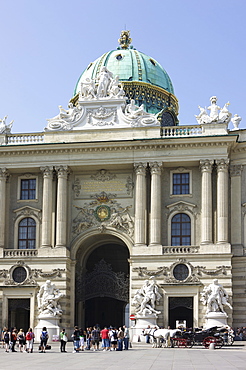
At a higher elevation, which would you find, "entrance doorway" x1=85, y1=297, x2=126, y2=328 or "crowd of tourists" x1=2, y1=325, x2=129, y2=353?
"entrance doorway" x1=85, y1=297, x2=126, y2=328

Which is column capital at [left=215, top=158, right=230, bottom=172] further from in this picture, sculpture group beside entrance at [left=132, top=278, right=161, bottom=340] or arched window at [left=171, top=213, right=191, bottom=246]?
sculpture group beside entrance at [left=132, top=278, right=161, bottom=340]

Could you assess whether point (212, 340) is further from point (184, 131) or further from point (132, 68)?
point (132, 68)

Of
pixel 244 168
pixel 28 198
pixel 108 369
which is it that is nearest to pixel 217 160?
pixel 244 168

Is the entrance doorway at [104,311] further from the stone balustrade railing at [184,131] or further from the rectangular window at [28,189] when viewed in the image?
the stone balustrade railing at [184,131]

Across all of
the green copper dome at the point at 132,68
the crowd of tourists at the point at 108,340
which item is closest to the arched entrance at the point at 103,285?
the crowd of tourists at the point at 108,340

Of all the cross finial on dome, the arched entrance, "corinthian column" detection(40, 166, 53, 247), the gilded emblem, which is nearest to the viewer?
"corinthian column" detection(40, 166, 53, 247)

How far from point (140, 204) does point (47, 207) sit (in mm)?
7186

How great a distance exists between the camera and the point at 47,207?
184ft

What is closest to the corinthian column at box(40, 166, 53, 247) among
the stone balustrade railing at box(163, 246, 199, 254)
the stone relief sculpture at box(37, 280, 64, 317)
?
the stone relief sculpture at box(37, 280, 64, 317)

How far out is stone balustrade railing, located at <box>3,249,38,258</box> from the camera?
55.6 m

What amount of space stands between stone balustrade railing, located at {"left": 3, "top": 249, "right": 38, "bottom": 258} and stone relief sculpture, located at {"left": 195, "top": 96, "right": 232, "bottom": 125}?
16107 millimetres

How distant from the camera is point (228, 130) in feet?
184

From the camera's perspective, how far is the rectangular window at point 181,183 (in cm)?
5594

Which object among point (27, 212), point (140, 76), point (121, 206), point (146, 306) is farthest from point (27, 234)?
point (140, 76)
